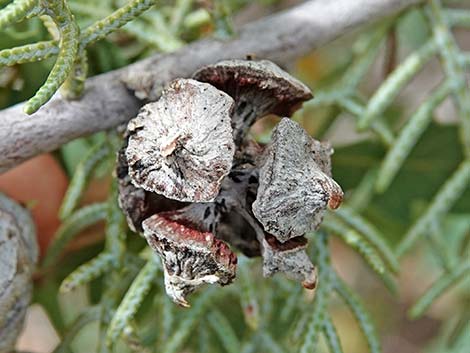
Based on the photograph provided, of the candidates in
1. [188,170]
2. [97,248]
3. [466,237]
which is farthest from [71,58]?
[466,237]

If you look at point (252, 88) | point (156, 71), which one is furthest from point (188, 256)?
point (156, 71)

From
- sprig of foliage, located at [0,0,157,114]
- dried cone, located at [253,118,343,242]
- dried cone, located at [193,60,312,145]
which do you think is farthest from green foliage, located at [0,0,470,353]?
dried cone, located at [253,118,343,242]

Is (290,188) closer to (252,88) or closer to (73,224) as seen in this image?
(252,88)

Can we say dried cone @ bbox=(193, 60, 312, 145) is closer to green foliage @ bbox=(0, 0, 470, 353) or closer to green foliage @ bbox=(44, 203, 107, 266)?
green foliage @ bbox=(0, 0, 470, 353)

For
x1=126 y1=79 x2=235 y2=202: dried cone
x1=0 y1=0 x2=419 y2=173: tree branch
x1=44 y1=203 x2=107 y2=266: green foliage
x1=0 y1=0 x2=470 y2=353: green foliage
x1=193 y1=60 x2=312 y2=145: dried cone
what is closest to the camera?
A: x1=126 y1=79 x2=235 y2=202: dried cone

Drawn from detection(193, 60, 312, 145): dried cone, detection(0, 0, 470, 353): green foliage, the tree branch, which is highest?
detection(193, 60, 312, 145): dried cone

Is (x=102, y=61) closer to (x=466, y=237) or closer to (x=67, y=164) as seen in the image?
(x=67, y=164)

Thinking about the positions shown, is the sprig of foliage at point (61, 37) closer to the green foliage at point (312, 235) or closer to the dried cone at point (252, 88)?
the green foliage at point (312, 235)

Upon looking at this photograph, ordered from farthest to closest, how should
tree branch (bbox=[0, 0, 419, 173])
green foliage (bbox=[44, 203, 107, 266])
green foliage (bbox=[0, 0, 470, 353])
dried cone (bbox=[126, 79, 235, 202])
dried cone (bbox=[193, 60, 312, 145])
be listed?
green foliage (bbox=[44, 203, 107, 266]), green foliage (bbox=[0, 0, 470, 353]), tree branch (bbox=[0, 0, 419, 173]), dried cone (bbox=[193, 60, 312, 145]), dried cone (bbox=[126, 79, 235, 202])
